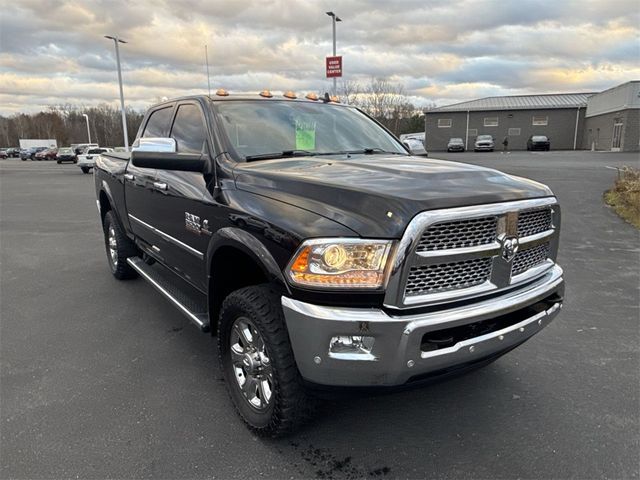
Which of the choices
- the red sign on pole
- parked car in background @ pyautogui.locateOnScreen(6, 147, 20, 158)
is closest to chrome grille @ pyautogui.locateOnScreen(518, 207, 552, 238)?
the red sign on pole

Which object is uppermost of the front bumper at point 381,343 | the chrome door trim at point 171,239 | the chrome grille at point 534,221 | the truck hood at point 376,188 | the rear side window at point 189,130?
the rear side window at point 189,130

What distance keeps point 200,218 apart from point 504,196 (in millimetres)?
1923

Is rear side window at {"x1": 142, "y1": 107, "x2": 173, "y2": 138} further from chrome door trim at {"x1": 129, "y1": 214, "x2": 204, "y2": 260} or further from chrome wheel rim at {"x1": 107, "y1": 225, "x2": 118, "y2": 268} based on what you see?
chrome wheel rim at {"x1": 107, "y1": 225, "x2": 118, "y2": 268}

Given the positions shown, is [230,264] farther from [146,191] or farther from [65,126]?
[65,126]

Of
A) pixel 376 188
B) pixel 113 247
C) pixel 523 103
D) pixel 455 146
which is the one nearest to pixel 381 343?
pixel 376 188

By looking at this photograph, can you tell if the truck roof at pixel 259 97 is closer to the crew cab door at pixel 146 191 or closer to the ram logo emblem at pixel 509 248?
the crew cab door at pixel 146 191

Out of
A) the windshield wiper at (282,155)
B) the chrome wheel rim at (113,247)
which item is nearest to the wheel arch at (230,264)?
the windshield wiper at (282,155)

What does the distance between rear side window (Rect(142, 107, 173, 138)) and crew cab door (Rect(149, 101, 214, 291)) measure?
0.23 meters

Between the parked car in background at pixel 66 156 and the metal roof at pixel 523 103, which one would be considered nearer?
the parked car in background at pixel 66 156

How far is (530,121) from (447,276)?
171 feet

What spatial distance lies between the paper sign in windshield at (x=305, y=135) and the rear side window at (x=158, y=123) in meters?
1.36

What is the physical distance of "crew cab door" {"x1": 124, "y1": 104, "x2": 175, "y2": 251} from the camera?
4.26 meters

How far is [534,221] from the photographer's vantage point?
2.75m

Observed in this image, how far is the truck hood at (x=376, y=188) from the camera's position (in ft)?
7.27
